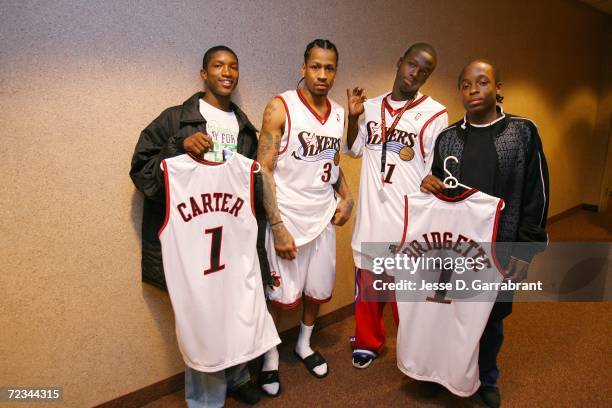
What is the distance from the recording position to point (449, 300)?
1.75 m

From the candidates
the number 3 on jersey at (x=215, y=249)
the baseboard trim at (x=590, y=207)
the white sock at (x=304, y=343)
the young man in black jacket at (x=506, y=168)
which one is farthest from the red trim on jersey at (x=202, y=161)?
the baseboard trim at (x=590, y=207)

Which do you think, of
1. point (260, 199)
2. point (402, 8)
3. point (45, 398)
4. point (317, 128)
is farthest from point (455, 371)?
point (402, 8)

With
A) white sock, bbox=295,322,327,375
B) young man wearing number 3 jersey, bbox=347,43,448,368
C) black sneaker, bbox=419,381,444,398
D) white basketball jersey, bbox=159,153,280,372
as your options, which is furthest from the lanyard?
black sneaker, bbox=419,381,444,398

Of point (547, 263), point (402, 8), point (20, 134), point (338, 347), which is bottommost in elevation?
point (338, 347)

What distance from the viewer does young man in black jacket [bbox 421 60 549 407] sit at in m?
1.69

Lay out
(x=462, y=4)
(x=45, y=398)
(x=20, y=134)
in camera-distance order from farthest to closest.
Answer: (x=462, y=4) → (x=45, y=398) → (x=20, y=134)

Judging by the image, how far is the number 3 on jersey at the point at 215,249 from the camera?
5.35 feet

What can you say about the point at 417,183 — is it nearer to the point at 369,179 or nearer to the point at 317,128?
the point at 369,179

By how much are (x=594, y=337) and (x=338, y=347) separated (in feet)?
5.70

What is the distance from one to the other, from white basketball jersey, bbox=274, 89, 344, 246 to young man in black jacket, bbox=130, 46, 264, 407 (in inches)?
6.0

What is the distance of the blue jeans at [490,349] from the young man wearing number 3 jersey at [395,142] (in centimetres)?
61

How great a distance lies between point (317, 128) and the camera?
6.35 feet

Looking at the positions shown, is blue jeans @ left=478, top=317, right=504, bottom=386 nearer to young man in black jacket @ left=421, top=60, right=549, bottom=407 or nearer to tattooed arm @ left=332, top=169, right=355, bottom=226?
young man in black jacket @ left=421, top=60, right=549, bottom=407

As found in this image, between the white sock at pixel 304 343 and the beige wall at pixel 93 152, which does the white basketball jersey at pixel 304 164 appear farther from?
the white sock at pixel 304 343
